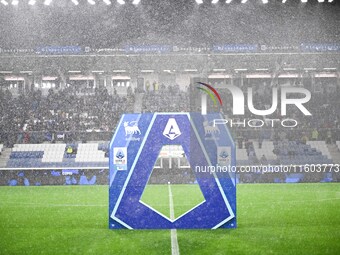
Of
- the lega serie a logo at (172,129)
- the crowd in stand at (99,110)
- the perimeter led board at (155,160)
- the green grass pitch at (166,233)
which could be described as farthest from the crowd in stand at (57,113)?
the lega serie a logo at (172,129)

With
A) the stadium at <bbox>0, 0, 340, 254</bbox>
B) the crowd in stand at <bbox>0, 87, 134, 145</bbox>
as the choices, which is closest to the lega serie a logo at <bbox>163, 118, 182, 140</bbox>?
the stadium at <bbox>0, 0, 340, 254</bbox>

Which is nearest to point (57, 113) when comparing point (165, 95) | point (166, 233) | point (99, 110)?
point (99, 110)

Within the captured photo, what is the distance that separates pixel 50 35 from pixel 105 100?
4649 millimetres

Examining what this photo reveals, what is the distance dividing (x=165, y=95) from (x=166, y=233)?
2268 cm

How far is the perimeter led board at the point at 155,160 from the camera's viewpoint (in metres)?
9.30

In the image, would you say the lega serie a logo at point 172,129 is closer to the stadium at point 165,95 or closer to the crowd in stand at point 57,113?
the stadium at point 165,95

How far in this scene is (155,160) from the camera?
9.36m

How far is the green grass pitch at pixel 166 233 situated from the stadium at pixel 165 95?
0.49 ft

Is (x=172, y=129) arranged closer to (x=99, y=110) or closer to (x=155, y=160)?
(x=155, y=160)

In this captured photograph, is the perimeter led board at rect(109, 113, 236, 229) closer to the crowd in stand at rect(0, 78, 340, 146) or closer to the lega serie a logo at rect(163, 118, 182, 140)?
the lega serie a logo at rect(163, 118, 182, 140)

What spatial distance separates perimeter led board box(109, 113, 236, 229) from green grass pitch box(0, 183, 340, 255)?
0.79ft

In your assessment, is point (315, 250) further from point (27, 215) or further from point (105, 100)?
point (105, 100)

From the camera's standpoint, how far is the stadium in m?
17.5

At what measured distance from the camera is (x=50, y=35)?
29.1m
